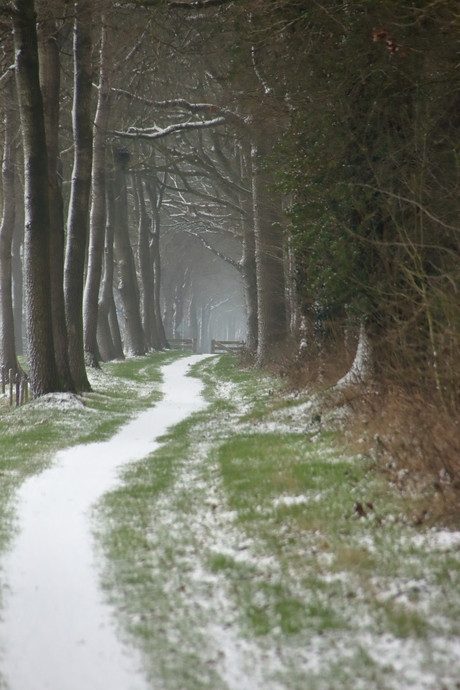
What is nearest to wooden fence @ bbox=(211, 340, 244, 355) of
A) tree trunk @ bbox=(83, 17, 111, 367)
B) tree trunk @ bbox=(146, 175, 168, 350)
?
tree trunk @ bbox=(146, 175, 168, 350)

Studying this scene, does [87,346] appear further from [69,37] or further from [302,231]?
[302,231]

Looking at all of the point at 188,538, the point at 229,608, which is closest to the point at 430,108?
the point at 188,538

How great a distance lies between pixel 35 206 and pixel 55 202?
7.62 ft

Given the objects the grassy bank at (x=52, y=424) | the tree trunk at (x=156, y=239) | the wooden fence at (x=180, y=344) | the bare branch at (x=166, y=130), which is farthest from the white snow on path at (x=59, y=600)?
the wooden fence at (x=180, y=344)

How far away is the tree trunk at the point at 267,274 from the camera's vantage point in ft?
78.4

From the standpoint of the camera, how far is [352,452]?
928 cm

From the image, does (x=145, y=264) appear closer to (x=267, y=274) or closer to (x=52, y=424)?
(x=267, y=274)

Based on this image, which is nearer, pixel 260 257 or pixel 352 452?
pixel 352 452

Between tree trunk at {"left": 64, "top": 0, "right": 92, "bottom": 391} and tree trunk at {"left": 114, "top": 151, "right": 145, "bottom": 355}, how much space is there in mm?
14184

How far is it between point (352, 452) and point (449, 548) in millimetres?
3532

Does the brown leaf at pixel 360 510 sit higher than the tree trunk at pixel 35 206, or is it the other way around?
the tree trunk at pixel 35 206

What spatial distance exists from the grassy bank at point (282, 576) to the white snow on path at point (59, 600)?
176mm

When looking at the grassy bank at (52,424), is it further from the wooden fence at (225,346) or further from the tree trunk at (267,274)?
the wooden fence at (225,346)

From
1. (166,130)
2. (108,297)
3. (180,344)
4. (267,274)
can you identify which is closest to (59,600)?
(267,274)
